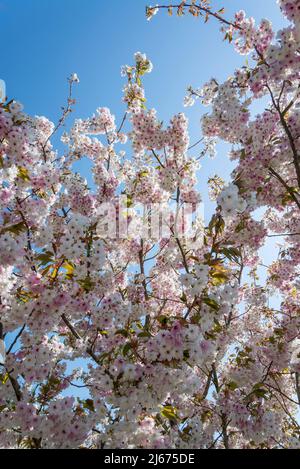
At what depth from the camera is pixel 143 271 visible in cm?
819

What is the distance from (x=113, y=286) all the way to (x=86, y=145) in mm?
3767

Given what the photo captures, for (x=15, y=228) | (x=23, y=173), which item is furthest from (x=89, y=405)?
(x=23, y=173)

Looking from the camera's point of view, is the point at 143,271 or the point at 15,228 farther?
the point at 143,271

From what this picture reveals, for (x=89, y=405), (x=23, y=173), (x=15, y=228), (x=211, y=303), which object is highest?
(x=23, y=173)

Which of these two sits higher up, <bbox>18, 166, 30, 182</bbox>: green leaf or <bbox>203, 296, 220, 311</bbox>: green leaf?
<bbox>18, 166, 30, 182</bbox>: green leaf

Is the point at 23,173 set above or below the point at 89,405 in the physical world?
above

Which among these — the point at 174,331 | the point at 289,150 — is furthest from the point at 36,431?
the point at 289,150

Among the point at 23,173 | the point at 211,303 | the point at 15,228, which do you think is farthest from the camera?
the point at 23,173

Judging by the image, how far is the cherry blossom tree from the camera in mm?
4219

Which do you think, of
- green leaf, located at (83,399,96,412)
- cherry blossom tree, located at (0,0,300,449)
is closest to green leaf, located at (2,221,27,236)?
cherry blossom tree, located at (0,0,300,449)

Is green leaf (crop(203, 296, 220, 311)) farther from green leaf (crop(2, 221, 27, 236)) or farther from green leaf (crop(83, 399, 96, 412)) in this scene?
green leaf (crop(2, 221, 27, 236))

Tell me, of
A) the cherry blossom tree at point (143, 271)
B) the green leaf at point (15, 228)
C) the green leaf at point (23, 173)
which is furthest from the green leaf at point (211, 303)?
the green leaf at point (23, 173)

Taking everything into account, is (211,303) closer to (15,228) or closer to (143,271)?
(15,228)

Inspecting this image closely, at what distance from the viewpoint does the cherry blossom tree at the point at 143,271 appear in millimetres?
4219
